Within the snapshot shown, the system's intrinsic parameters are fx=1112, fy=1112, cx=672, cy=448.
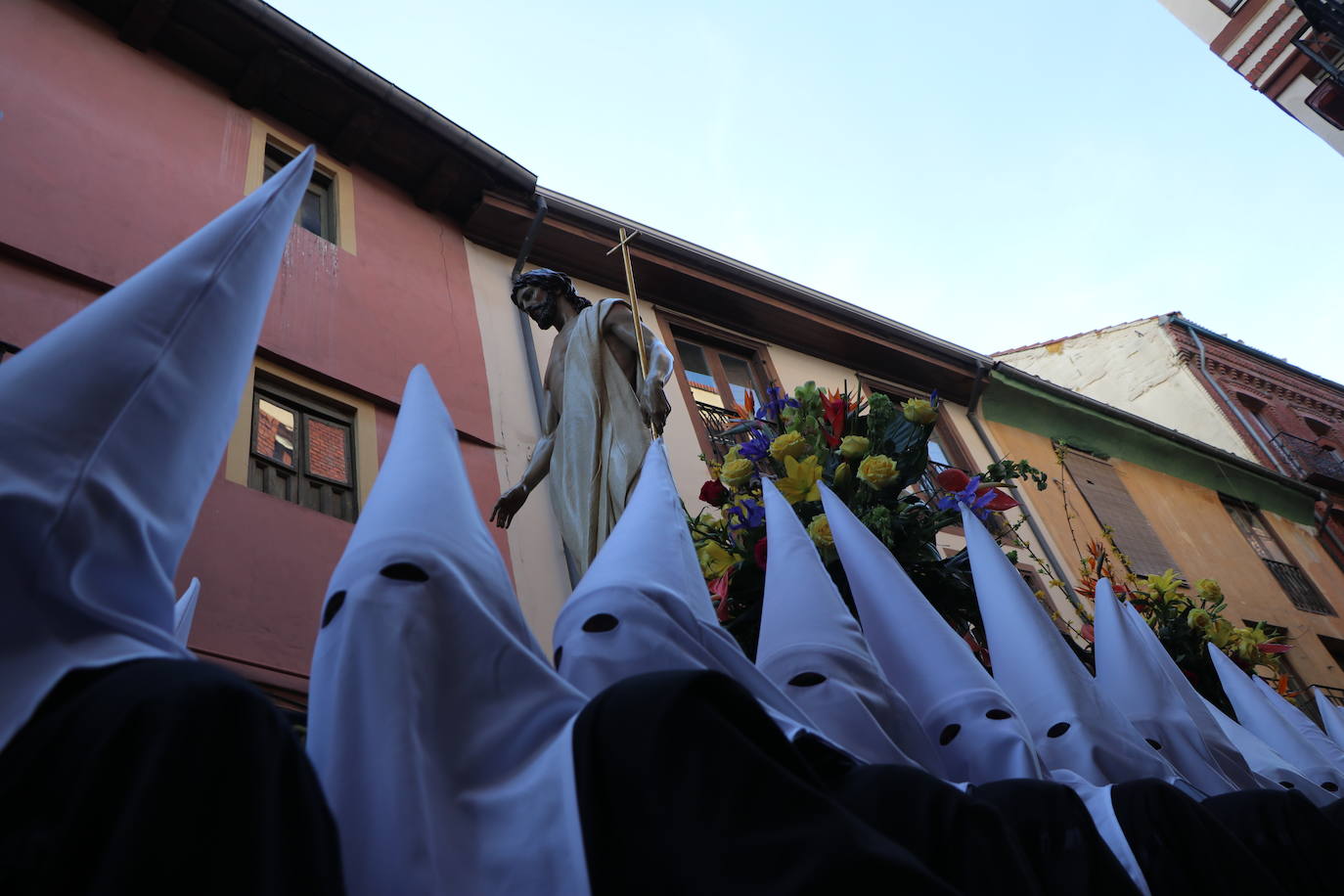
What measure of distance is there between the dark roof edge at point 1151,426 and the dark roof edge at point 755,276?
67 centimetres

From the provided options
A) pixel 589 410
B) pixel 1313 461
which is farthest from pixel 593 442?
pixel 1313 461

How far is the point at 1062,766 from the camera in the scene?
2.83m

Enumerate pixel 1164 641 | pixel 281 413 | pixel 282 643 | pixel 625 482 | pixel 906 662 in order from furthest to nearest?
pixel 281 413 → pixel 1164 641 → pixel 282 643 → pixel 625 482 → pixel 906 662

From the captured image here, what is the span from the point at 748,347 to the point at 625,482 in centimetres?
656

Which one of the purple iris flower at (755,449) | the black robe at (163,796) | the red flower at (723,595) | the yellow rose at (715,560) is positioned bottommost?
the black robe at (163,796)

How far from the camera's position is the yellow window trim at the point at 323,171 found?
7.46 meters

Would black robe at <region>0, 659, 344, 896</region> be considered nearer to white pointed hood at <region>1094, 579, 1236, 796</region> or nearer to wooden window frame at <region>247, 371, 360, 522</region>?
white pointed hood at <region>1094, 579, 1236, 796</region>

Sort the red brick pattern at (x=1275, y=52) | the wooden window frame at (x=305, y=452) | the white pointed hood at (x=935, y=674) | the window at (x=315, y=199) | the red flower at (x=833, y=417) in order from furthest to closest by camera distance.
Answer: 1. the red brick pattern at (x=1275, y=52)
2. the window at (x=315, y=199)
3. the wooden window frame at (x=305, y=452)
4. the red flower at (x=833, y=417)
5. the white pointed hood at (x=935, y=674)

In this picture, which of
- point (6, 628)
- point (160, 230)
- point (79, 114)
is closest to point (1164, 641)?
point (6, 628)

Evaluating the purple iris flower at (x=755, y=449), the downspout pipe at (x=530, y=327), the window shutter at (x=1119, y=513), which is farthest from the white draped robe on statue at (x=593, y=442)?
the window shutter at (x=1119, y=513)

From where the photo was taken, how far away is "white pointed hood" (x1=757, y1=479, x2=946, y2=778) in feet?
7.27

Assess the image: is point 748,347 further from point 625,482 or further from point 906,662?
point 906,662

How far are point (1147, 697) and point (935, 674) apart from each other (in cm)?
117

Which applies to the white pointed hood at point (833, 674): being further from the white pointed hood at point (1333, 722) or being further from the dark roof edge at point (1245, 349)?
the dark roof edge at point (1245, 349)
